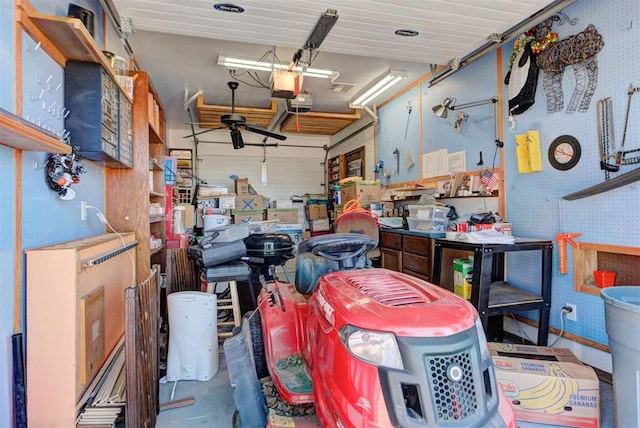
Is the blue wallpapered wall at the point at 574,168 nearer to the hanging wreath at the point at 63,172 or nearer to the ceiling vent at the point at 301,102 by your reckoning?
the ceiling vent at the point at 301,102

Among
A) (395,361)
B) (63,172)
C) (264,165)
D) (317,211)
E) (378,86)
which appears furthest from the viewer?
(264,165)

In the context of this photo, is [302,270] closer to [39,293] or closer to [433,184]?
[39,293]

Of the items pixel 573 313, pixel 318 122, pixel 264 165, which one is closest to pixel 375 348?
pixel 573 313

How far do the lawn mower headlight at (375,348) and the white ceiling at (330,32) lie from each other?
2.39 metres

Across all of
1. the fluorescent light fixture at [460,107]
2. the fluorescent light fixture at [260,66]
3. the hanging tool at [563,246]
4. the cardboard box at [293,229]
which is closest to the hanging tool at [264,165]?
the cardboard box at [293,229]

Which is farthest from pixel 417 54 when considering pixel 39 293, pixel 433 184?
pixel 39 293

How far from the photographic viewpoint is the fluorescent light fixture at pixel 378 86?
4.26 meters

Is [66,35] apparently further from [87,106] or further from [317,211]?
[317,211]

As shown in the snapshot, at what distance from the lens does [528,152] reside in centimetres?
292

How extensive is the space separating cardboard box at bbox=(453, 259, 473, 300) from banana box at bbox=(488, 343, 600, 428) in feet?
3.02

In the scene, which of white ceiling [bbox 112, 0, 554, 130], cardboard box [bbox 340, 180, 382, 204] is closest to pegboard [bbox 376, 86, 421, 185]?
cardboard box [bbox 340, 180, 382, 204]

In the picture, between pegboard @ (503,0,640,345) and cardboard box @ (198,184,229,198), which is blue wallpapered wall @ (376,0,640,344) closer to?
pegboard @ (503,0,640,345)

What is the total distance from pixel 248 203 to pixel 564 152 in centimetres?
531

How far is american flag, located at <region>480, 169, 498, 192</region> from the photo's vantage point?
131 inches
